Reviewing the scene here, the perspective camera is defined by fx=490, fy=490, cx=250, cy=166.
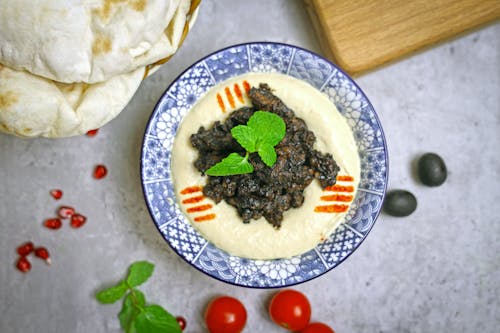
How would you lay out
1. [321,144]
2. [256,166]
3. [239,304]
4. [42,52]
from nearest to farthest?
[42,52] < [256,166] < [321,144] < [239,304]

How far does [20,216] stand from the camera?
3.39 metres

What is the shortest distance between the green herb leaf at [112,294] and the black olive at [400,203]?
6.01 feet

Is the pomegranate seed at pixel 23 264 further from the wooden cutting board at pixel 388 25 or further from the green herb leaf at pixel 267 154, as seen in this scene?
the wooden cutting board at pixel 388 25

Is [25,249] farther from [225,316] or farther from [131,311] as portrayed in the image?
[225,316]

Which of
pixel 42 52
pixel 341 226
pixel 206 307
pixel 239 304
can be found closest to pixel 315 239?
pixel 341 226

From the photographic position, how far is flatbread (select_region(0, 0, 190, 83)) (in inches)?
87.8

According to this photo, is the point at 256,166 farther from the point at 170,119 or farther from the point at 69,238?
the point at 69,238

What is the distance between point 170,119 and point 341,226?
4.03 ft

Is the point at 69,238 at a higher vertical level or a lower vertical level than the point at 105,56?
lower

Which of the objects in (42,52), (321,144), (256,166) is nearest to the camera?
(42,52)

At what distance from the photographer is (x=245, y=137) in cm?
262

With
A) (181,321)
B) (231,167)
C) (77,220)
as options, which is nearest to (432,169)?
(231,167)

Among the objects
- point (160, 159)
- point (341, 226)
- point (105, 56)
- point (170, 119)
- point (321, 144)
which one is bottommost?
point (341, 226)

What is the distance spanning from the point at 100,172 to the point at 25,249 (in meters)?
0.73
